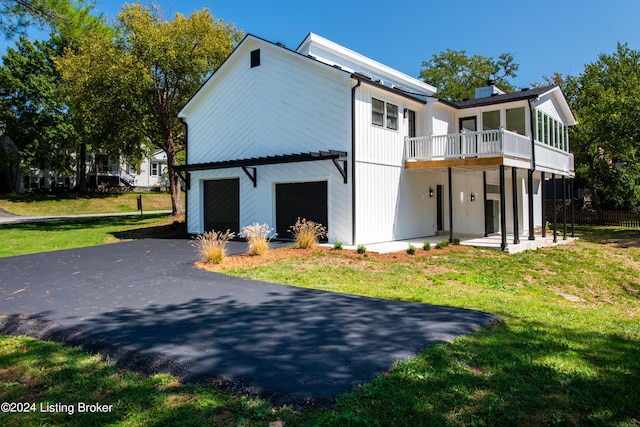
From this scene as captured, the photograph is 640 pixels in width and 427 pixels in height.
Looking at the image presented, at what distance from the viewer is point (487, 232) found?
1798 centimetres

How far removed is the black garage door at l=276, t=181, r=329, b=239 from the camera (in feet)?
47.5

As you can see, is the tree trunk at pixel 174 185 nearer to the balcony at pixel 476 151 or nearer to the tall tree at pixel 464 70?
the balcony at pixel 476 151

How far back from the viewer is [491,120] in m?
17.6

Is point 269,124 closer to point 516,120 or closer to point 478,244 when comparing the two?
point 478,244

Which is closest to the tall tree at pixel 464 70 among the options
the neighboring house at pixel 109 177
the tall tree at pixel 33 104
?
the neighboring house at pixel 109 177

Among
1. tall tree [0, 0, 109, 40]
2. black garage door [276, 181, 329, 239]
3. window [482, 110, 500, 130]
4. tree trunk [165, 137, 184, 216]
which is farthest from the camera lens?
tree trunk [165, 137, 184, 216]

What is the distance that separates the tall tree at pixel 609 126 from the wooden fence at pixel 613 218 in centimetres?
60

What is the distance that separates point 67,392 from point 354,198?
10727mm

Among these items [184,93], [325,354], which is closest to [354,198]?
[325,354]

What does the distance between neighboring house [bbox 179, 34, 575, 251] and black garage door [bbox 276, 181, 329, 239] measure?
1.5 inches

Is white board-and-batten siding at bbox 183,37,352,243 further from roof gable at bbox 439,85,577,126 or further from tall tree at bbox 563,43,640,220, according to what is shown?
tall tree at bbox 563,43,640,220

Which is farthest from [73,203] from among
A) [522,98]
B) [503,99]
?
[522,98]

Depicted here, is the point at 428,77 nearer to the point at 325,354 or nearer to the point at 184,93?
the point at 184,93

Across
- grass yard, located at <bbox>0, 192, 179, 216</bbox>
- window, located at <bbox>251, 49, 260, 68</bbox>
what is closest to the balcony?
window, located at <bbox>251, 49, 260, 68</bbox>
